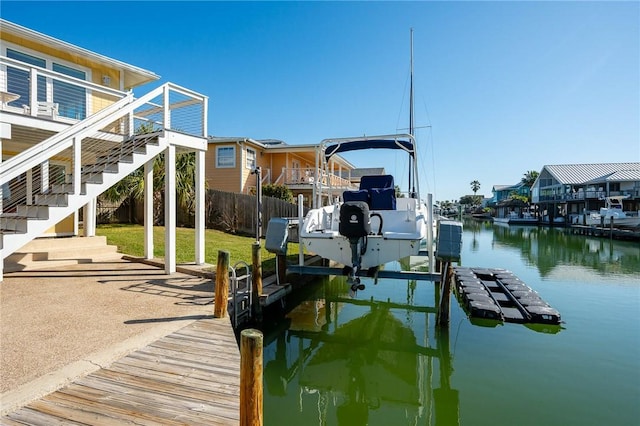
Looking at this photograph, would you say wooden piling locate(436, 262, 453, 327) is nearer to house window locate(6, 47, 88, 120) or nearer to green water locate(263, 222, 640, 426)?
green water locate(263, 222, 640, 426)

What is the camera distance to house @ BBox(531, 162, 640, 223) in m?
39.9

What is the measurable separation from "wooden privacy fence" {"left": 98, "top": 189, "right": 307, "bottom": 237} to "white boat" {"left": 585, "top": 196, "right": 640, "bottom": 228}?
3003 cm

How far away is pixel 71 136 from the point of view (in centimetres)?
693

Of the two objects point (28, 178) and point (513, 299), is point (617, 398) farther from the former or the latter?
point (28, 178)

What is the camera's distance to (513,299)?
9.77 meters

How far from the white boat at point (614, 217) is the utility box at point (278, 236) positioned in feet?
111

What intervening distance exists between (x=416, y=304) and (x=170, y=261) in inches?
272

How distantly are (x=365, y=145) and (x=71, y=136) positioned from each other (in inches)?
269

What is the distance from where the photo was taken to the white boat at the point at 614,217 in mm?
30786

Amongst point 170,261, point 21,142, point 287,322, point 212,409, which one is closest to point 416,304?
point 287,322

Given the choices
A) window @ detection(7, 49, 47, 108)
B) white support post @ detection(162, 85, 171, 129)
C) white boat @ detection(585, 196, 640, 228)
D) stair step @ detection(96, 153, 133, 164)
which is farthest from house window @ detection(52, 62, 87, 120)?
white boat @ detection(585, 196, 640, 228)

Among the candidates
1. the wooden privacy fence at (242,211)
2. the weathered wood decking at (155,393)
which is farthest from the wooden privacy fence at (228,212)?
the weathered wood decking at (155,393)

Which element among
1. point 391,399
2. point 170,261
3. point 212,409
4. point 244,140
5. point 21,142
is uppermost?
point 244,140

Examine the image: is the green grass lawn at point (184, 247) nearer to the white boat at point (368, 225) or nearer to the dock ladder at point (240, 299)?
the dock ladder at point (240, 299)
